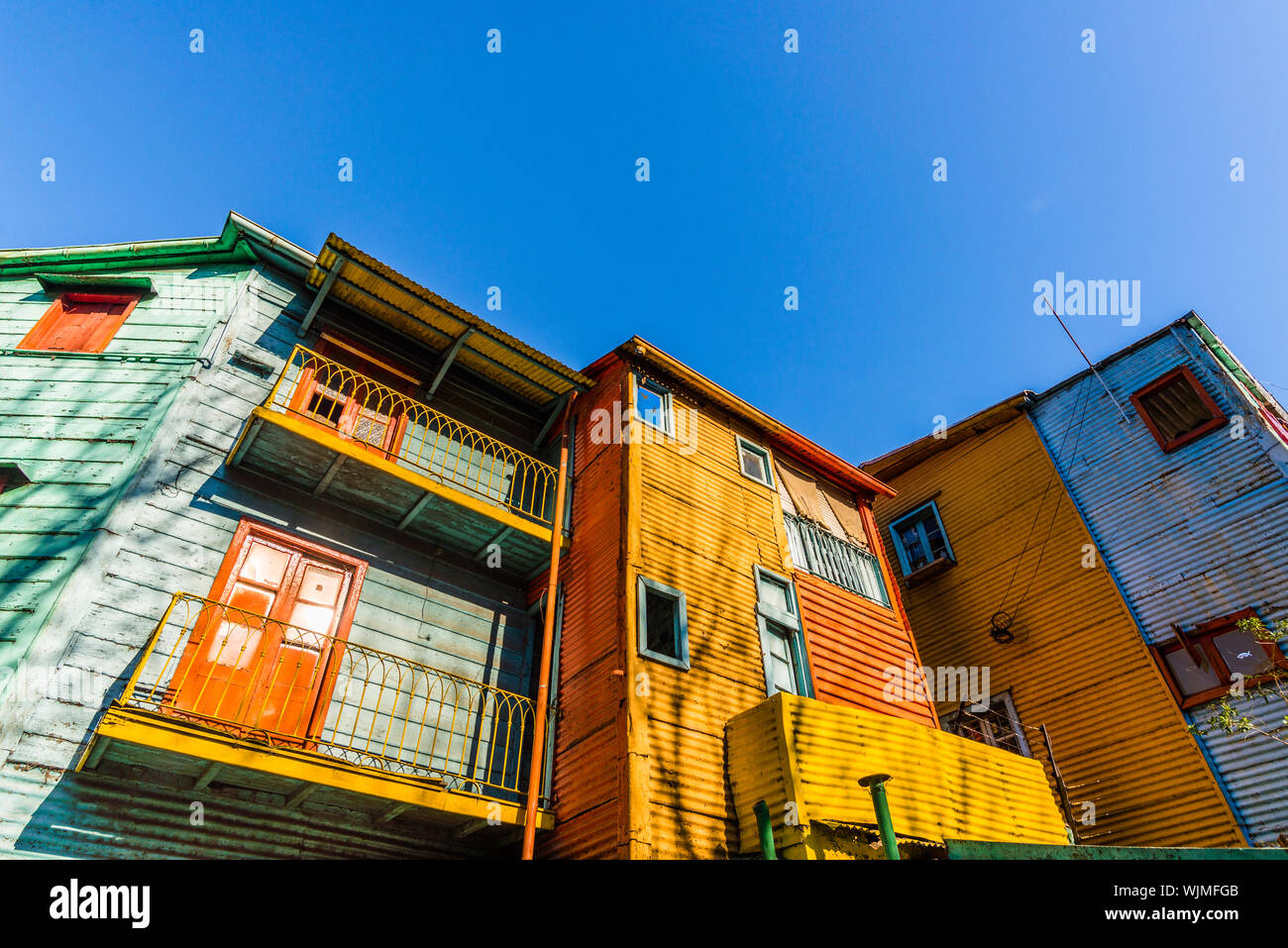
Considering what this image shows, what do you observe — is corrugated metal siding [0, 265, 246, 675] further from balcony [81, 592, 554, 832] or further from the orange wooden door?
the orange wooden door

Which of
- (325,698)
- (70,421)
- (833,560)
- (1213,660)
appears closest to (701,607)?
(833,560)

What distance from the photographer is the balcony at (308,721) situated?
6.74m

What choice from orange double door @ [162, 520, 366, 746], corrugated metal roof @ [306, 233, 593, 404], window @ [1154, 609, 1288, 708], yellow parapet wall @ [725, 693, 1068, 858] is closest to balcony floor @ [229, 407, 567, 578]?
orange double door @ [162, 520, 366, 746]

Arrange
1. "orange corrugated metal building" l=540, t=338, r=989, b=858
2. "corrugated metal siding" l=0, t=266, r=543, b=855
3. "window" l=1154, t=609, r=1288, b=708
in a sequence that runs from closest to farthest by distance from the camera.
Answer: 1. "corrugated metal siding" l=0, t=266, r=543, b=855
2. "orange corrugated metal building" l=540, t=338, r=989, b=858
3. "window" l=1154, t=609, r=1288, b=708

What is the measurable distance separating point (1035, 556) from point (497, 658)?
41.5ft

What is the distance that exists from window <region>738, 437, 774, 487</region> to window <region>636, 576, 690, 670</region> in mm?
4062

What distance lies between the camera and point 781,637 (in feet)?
37.6

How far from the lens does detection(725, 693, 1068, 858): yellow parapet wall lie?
7930 mm

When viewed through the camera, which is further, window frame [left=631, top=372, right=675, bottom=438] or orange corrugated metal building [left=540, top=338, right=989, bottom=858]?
window frame [left=631, top=372, right=675, bottom=438]

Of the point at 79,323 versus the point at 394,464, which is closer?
the point at 394,464

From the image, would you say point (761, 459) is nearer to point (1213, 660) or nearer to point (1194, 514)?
point (1194, 514)

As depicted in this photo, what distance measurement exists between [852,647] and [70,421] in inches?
490
